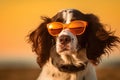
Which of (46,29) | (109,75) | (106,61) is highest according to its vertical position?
(46,29)

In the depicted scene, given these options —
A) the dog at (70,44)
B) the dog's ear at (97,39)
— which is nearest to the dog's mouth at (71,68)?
the dog at (70,44)

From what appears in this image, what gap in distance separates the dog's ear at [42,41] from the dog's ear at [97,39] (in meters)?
0.24

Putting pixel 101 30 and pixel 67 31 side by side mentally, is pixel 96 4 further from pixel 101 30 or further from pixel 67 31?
pixel 67 31

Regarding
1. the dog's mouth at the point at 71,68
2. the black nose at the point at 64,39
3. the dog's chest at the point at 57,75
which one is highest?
the black nose at the point at 64,39

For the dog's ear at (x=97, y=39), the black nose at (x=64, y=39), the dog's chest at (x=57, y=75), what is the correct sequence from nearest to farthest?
the black nose at (x=64, y=39) → the dog's chest at (x=57, y=75) → the dog's ear at (x=97, y=39)

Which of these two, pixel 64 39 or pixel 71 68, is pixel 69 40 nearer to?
pixel 64 39

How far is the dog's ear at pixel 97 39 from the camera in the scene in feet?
10.9

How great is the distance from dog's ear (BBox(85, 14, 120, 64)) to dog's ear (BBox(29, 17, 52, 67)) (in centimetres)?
24

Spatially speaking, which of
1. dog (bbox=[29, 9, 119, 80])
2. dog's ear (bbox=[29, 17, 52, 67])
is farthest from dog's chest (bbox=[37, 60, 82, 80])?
dog's ear (bbox=[29, 17, 52, 67])

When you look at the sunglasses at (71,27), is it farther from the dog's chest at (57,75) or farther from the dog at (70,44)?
the dog's chest at (57,75)

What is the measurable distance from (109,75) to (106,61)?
2.41 ft

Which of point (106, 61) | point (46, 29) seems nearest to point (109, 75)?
point (106, 61)

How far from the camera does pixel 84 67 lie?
126 inches

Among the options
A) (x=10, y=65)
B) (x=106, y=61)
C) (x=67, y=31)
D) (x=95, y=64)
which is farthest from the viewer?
(x=10, y=65)
